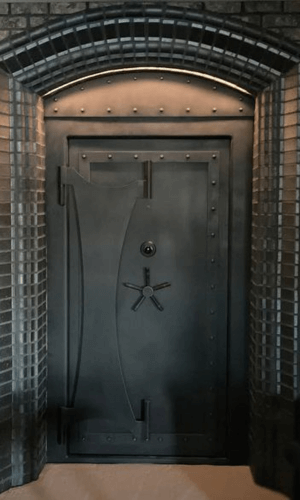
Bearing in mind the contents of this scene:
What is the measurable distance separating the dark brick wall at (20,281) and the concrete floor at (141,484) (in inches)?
5.4

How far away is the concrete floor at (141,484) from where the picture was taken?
3.04 metres

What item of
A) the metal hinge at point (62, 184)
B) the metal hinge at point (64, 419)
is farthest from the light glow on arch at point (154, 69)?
the metal hinge at point (64, 419)

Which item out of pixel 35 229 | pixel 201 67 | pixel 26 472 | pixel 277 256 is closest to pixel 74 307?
pixel 35 229

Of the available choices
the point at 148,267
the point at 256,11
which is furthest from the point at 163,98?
the point at 148,267

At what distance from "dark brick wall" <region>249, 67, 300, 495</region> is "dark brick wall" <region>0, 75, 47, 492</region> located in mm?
1103

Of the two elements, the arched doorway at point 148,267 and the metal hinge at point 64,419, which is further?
the metal hinge at point 64,419

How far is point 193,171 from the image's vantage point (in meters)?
3.31

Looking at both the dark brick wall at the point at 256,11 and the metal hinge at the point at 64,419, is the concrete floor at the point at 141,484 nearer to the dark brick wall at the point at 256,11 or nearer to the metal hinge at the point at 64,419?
the metal hinge at the point at 64,419

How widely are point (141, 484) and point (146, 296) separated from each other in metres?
0.94

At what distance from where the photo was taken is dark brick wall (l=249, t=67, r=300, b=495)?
301cm

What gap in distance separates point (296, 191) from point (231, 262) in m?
0.56

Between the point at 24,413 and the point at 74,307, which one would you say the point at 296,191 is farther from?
the point at 24,413

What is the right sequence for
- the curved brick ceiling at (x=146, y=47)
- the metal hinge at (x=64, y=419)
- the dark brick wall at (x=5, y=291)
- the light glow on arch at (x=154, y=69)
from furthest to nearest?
the metal hinge at (x=64, y=419), the light glow on arch at (x=154, y=69), the dark brick wall at (x=5, y=291), the curved brick ceiling at (x=146, y=47)

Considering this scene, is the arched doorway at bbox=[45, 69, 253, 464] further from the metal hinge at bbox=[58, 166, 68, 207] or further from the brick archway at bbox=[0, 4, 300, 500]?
the brick archway at bbox=[0, 4, 300, 500]
